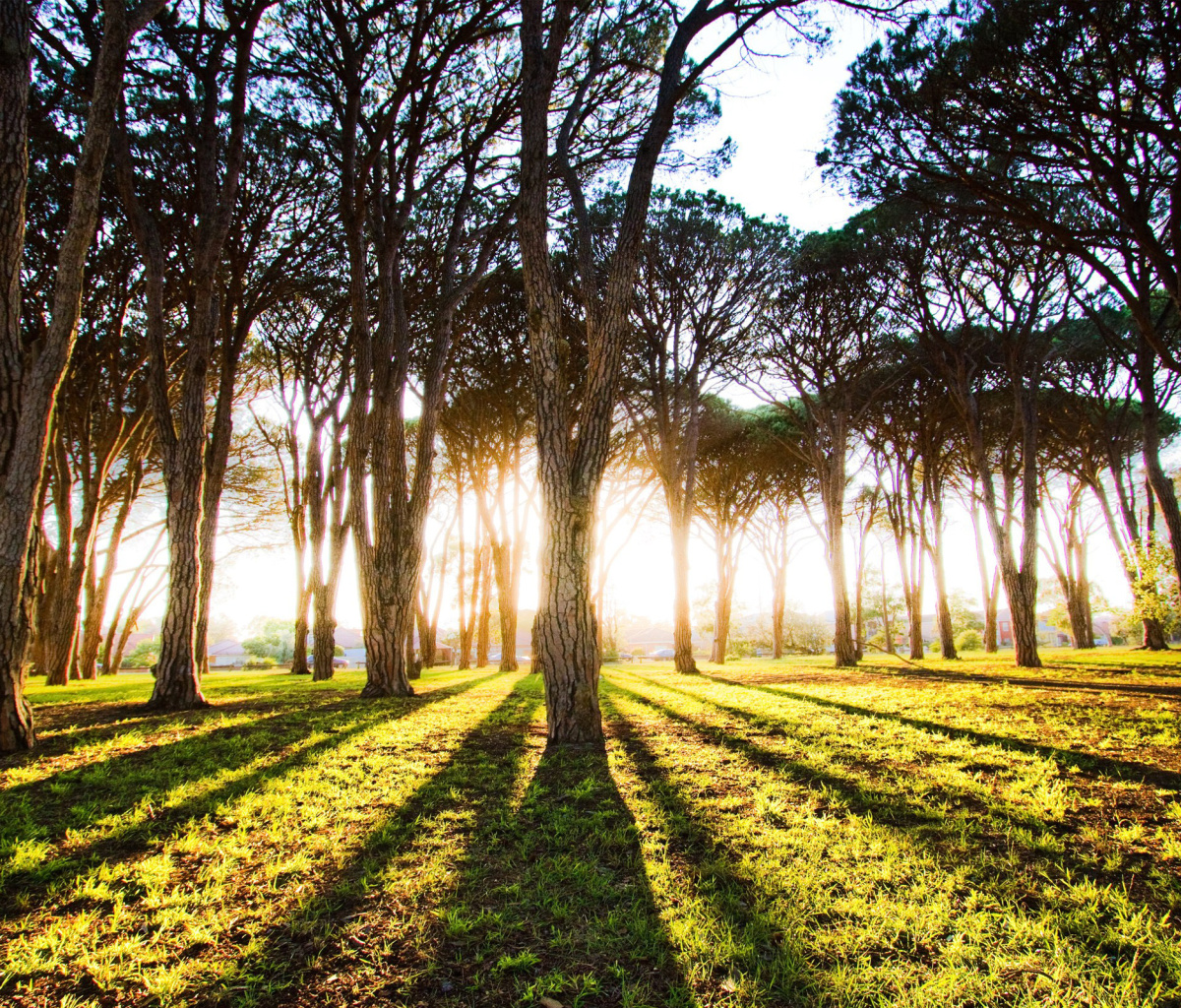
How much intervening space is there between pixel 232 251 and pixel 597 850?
35.9 feet

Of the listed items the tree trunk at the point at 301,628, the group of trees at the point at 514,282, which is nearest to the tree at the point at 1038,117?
the group of trees at the point at 514,282

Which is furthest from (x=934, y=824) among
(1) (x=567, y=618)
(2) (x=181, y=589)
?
(2) (x=181, y=589)

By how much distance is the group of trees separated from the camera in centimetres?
478

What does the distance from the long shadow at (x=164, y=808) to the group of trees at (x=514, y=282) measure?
1625 mm

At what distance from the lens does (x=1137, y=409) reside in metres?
16.5

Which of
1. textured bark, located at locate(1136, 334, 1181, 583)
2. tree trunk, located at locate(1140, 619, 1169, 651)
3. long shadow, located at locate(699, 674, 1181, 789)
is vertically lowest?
tree trunk, located at locate(1140, 619, 1169, 651)

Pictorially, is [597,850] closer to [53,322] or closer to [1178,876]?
[1178,876]

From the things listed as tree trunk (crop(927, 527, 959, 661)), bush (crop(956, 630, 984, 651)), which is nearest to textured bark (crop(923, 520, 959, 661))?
tree trunk (crop(927, 527, 959, 661))

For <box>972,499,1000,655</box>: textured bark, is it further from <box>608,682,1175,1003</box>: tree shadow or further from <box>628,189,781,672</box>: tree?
→ <box>608,682,1175,1003</box>: tree shadow

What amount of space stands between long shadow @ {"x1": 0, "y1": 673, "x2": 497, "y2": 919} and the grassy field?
0.07ft

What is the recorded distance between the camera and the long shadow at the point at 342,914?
1.62m

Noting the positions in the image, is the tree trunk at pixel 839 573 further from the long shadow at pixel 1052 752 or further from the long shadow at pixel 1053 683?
the long shadow at pixel 1052 752

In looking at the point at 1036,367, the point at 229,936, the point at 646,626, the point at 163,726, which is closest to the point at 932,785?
the point at 229,936

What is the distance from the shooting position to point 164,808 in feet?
9.87
